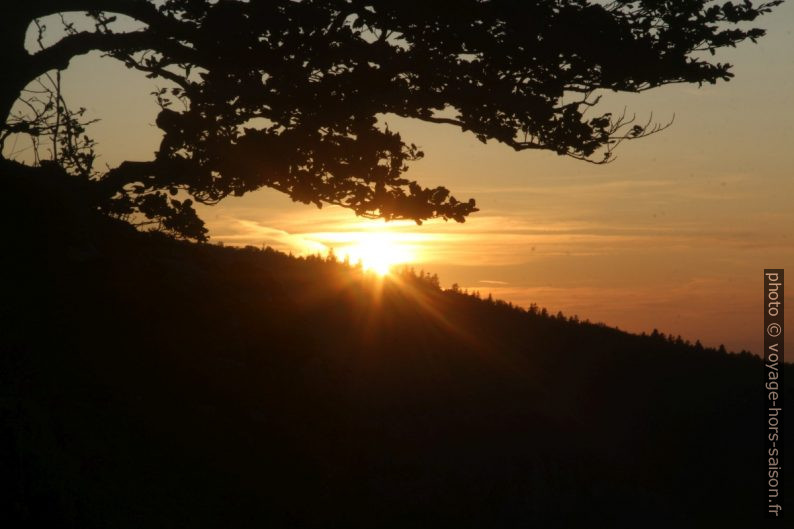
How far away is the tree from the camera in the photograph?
43.7ft

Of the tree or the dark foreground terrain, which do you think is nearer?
the dark foreground terrain

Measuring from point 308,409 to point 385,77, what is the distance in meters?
4.86

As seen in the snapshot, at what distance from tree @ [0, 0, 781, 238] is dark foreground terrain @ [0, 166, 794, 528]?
77.1 inches

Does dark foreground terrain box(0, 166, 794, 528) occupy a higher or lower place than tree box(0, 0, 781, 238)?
lower

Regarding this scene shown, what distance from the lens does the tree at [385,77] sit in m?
13.3

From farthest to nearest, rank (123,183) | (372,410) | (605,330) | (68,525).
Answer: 1. (605,330)
2. (372,410)
3. (123,183)
4. (68,525)

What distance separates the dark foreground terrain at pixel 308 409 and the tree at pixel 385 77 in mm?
1958

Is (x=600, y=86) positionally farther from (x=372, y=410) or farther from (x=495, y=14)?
(x=372, y=410)

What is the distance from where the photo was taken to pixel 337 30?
13.7 meters

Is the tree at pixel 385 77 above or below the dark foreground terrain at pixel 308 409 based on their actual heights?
above

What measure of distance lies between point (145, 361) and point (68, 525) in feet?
11.7

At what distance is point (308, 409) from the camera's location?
12.6 meters

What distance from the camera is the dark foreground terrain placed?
927 centimetres

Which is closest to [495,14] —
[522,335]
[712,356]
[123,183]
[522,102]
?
[522,102]
